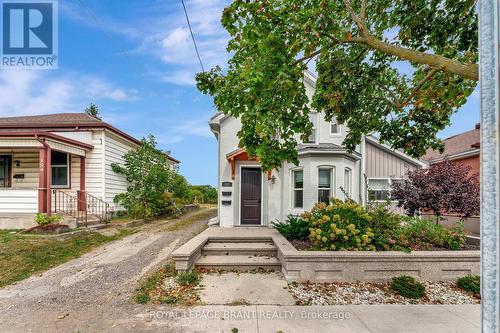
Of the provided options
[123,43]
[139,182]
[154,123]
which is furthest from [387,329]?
[154,123]

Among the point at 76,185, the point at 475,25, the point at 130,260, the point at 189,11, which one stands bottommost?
the point at 130,260

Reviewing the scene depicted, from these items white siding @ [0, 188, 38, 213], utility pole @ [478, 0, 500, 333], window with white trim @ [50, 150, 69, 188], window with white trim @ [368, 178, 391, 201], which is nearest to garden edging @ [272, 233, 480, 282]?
utility pole @ [478, 0, 500, 333]

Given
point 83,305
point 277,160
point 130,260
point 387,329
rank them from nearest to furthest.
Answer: point 387,329
point 83,305
point 277,160
point 130,260

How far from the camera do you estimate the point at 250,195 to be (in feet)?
33.1

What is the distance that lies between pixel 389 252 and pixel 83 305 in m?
5.62

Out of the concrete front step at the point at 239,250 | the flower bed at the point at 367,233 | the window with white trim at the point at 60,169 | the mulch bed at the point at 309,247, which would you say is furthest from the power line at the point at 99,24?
the mulch bed at the point at 309,247

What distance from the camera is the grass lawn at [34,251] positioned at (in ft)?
18.3

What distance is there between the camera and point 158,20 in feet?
26.9

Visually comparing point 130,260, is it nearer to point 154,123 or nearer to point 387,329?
point 387,329

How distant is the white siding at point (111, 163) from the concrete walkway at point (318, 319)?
10.2m

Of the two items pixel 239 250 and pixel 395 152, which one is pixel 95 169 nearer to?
pixel 239 250

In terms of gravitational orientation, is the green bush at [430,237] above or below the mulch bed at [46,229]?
above

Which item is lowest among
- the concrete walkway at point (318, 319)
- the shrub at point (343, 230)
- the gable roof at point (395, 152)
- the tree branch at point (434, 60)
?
the concrete walkway at point (318, 319)

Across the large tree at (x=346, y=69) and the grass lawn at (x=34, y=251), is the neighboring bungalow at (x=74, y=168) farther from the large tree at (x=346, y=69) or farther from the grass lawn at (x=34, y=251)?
the large tree at (x=346, y=69)
